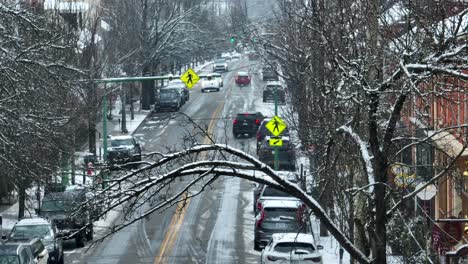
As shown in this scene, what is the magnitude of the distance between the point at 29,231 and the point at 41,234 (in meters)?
0.60

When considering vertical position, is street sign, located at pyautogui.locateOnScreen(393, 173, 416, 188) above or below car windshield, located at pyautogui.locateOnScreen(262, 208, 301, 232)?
above

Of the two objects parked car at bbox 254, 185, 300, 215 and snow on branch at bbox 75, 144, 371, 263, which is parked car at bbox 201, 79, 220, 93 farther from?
snow on branch at bbox 75, 144, 371, 263

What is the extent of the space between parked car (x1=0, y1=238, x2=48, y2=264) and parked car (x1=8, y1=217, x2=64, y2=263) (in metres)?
2.52

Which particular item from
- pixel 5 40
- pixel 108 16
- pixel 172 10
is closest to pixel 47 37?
pixel 5 40

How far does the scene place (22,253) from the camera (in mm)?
23594

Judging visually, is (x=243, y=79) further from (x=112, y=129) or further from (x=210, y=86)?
(x=112, y=129)

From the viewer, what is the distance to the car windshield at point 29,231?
28672 mm

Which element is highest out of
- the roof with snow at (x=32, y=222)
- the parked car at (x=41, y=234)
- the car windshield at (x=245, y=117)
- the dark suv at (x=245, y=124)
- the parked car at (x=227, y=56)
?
the parked car at (x=227, y=56)

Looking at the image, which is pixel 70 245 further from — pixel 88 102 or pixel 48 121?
→ pixel 88 102

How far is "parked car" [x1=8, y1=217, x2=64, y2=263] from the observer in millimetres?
28002

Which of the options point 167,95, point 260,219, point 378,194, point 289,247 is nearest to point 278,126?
point 260,219

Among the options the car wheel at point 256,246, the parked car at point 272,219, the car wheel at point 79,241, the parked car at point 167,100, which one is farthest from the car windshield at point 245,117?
the parked car at point 272,219

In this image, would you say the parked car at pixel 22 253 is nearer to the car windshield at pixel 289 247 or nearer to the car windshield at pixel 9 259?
the car windshield at pixel 9 259

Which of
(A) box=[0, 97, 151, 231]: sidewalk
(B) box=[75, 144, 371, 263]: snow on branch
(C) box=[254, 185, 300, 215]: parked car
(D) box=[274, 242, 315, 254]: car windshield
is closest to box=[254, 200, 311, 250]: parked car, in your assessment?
(C) box=[254, 185, 300, 215]: parked car
